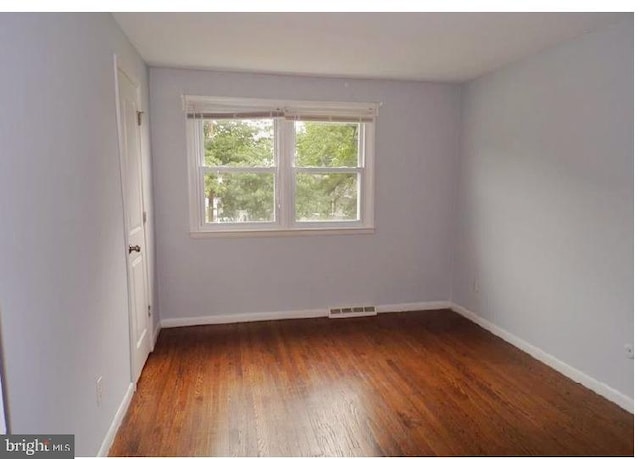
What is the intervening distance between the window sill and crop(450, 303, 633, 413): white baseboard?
131cm

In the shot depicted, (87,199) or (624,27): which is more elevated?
(624,27)

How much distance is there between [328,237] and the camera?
3764mm

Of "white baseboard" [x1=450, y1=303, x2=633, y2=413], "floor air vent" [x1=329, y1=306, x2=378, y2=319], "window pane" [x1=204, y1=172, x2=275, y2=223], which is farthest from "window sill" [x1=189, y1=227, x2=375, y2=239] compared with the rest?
"white baseboard" [x1=450, y1=303, x2=633, y2=413]

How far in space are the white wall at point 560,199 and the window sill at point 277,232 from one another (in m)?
1.12

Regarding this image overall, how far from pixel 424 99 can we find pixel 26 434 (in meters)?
3.67

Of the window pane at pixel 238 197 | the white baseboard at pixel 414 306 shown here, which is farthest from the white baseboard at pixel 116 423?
the white baseboard at pixel 414 306

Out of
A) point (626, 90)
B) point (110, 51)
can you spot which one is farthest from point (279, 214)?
point (626, 90)

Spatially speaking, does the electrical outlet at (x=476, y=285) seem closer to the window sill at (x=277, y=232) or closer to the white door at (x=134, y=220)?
the window sill at (x=277, y=232)

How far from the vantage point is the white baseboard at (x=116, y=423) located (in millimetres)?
1848

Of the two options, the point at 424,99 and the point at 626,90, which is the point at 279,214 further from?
the point at 626,90

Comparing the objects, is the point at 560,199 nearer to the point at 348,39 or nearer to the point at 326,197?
the point at 348,39

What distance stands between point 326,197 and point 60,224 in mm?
2547

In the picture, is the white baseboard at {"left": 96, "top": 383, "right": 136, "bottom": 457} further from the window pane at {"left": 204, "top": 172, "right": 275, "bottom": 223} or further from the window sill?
the window pane at {"left": 204, "top": 172, "right": 275, "bottom": 223}

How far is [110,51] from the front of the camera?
2.12 m
